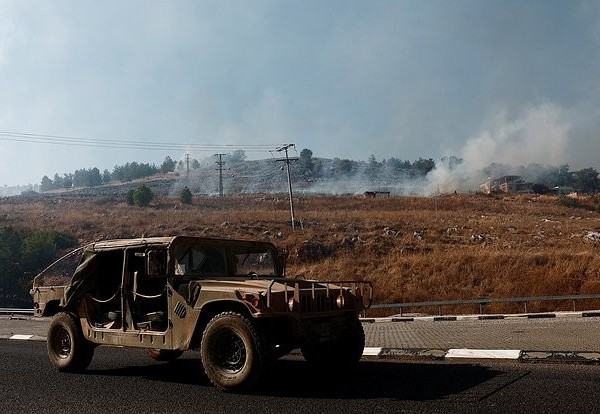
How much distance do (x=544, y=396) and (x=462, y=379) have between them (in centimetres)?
129

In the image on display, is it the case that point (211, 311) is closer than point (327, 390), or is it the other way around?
point (327, 390)

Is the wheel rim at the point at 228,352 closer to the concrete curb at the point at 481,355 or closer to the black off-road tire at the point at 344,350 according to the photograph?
the black off-road tire at the point at 344,350

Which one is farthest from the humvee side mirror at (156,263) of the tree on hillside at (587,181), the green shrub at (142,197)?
the tree on hillside at (587,181)

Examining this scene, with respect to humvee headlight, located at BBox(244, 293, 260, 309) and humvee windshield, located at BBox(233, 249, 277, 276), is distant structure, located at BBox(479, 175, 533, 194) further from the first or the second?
humvee headlight, located at BBox(244, 293, 260, 309)

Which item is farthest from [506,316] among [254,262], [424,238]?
[424,238]

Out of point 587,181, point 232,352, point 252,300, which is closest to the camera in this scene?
point 252,300

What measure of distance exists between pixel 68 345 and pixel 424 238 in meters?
33.5

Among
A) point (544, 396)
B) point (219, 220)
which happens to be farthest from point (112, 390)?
point (219, 220)

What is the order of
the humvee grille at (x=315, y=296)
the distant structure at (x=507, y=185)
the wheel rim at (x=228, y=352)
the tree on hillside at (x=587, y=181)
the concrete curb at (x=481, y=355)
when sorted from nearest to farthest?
the humvee grille at (x=315, y=296), the wheel rim at (x=228, y=352), the concrete curb at (x=481, y=355), the distant structure at (x=507, y=185), the tree on hillside at (x=587, y=181)

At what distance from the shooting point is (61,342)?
31.0 ft

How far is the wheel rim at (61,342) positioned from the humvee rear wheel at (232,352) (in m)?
3.24

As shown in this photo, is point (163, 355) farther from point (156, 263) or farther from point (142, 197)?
point (142, 197)

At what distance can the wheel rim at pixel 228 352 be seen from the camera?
23.5 feet

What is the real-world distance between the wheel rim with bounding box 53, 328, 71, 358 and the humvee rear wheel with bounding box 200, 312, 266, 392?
3236 mm
